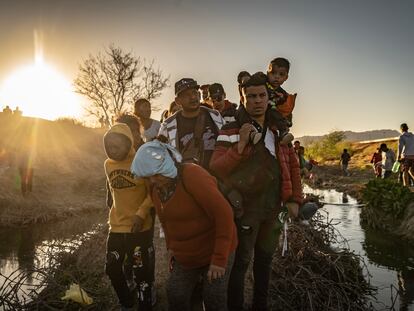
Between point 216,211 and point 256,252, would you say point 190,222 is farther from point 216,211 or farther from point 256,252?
point 256,252

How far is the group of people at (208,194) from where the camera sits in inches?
101

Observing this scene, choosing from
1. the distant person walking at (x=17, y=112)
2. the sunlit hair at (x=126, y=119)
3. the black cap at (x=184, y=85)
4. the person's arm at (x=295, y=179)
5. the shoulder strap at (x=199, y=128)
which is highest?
the distant person walking at (x=17, y=112)

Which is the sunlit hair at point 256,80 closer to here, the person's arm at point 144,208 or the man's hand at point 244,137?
the man's hand at point 244,137

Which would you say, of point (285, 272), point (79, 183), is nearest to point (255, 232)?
point (285, 272)

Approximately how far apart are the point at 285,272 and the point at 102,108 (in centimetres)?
2850

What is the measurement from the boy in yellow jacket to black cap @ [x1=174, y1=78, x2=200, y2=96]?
2.22 feet

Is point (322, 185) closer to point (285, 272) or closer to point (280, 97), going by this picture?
point (285, 272)

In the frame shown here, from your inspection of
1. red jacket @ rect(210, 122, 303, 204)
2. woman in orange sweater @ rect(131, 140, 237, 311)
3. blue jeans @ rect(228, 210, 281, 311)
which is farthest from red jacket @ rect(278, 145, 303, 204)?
woman in orange sweater @ rect(131, 140, 237, 311)

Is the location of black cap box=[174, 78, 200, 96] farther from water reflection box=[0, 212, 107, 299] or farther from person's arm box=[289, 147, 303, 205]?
water reflection box=[0, 212, 107, 299]

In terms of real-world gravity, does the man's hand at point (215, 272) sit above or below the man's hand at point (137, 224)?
below

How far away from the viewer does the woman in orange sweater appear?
8.21 ft

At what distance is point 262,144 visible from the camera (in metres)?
3.17

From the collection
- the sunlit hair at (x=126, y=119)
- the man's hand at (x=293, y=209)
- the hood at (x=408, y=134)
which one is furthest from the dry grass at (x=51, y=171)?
the hood at (x=408, y=134)

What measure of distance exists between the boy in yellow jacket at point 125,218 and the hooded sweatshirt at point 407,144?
10449 mm
